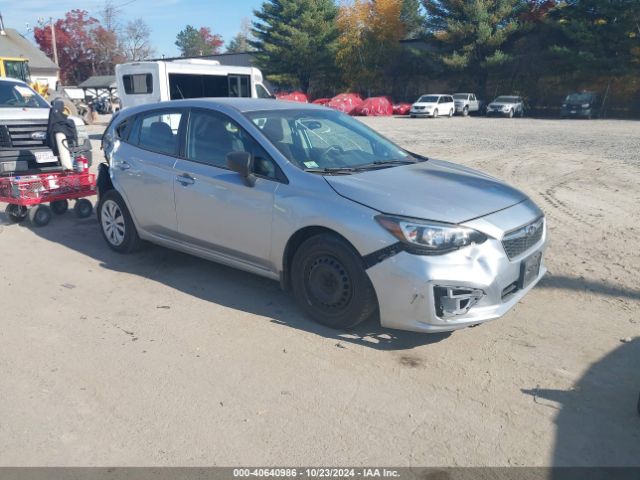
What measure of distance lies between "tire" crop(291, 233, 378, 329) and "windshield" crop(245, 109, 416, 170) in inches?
29.1

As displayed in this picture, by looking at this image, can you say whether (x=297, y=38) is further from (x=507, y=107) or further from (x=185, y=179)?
(x=185, y=179)

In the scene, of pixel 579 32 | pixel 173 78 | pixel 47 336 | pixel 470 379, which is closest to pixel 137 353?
pixel 47 336

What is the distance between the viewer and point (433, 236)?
3771 mm

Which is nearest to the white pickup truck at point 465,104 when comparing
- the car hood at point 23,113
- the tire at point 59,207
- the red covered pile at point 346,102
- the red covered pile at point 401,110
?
the red covered pile at point 401,110

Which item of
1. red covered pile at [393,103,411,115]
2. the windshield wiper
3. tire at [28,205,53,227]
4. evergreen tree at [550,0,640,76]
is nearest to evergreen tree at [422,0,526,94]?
evergreen tree at [550,0,640,76]

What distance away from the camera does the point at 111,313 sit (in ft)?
15.6

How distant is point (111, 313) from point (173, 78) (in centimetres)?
1286

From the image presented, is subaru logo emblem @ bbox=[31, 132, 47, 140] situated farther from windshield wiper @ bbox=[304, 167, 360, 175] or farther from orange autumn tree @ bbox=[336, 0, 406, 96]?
orange autumn tree @ bbox=[336, 0, 406, 96]

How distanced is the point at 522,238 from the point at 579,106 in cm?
3459

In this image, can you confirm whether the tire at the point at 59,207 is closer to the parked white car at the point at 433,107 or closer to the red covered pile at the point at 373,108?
the parked white car at the point at 433,107

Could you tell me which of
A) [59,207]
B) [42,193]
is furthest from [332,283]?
[59,207]

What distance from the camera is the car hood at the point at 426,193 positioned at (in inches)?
153

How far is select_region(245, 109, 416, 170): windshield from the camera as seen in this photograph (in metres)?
4.68

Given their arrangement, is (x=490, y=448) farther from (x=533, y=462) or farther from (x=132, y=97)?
(x=132, y=97)
